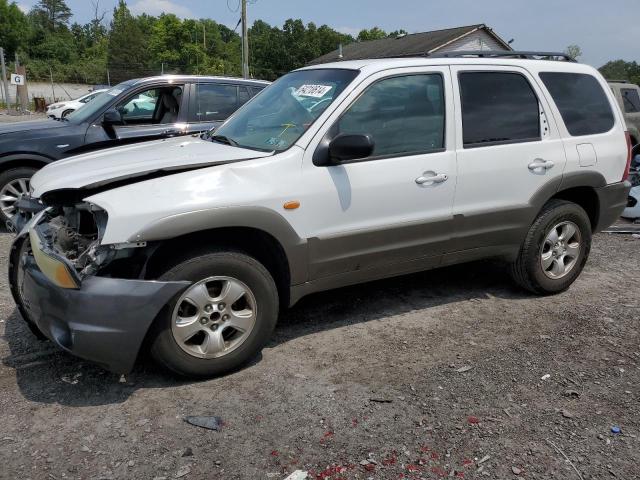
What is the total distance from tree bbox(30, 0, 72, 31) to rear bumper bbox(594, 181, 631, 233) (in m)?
108

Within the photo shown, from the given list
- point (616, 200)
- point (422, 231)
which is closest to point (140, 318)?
point (422, 231)

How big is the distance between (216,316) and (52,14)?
11314 centimetres

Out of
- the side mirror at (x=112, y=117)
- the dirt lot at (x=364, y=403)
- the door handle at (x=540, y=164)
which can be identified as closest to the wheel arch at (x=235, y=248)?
the dirt lot at (x=364, y=403)

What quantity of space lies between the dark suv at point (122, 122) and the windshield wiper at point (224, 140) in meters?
2.10

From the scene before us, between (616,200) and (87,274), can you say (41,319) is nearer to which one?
(87,274)

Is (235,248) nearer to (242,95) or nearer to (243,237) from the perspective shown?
(243,237)

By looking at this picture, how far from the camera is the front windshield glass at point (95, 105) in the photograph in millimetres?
6660

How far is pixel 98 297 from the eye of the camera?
2.90 meters

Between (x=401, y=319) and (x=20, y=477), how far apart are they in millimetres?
2737

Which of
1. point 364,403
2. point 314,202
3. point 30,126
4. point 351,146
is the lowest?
point 364,403

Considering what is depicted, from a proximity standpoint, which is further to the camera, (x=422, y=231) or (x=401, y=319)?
(x=401, y=319)

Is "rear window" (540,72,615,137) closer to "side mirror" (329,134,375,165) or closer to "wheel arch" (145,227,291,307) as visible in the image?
"side mirror" (329,134,375,165)

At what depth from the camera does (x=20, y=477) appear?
99.1 inches

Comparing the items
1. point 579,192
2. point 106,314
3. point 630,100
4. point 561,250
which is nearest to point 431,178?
point 561,250
